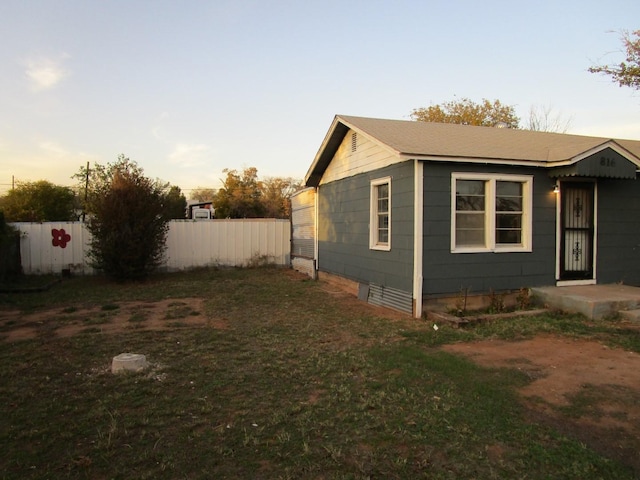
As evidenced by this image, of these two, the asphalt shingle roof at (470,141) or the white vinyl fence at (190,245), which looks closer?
the asphalt shingle roof at (470,141)

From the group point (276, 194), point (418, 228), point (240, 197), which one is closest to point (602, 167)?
point (418, 228)

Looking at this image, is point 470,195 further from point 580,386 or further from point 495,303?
point 580,386

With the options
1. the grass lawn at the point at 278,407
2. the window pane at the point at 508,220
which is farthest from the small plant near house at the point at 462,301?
the window pane at the point at 508,220

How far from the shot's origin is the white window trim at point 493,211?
850 cm

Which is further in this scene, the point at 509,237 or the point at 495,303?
the point at 509,237

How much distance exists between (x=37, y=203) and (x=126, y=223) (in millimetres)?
15287

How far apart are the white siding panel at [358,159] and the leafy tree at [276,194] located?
87.8 ft

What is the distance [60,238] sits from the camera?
14.8m

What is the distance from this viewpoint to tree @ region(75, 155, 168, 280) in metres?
12.8

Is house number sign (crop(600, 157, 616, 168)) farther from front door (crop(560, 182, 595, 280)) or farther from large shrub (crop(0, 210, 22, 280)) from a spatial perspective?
large shrub (crop(0, 210, 22, 280))

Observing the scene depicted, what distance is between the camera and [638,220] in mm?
10133

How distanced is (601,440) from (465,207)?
18.4 ft

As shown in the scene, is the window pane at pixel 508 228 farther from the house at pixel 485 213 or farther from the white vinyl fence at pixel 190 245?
the white vinyl fence at pixel 190 245

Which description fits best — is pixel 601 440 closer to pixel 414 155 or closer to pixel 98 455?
pixel 98 455
